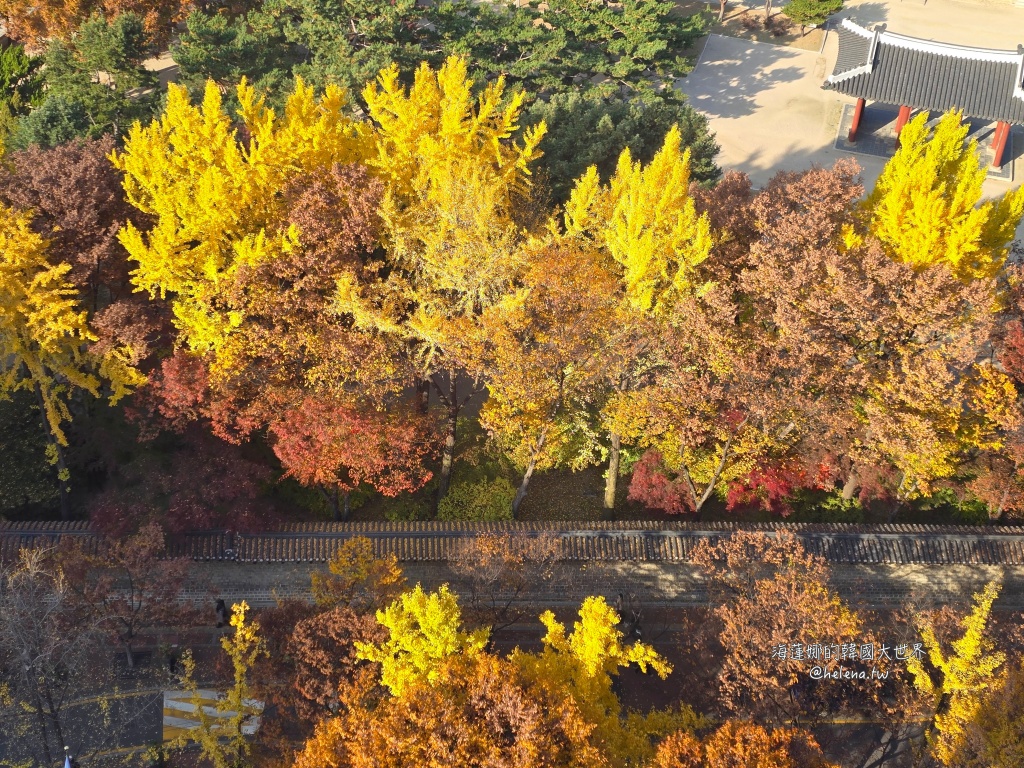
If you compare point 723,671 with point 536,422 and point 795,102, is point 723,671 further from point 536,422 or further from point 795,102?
point 795,102

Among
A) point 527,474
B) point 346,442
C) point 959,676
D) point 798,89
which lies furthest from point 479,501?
point 798,89

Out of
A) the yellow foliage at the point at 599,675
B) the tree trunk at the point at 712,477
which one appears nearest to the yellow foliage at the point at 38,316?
the yellow foliage at the point at 599,675

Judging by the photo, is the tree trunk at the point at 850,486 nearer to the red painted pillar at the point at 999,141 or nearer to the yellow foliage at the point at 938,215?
the yellow foliage at the point at 938,215

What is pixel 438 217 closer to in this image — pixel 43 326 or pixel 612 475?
pixel 612 475

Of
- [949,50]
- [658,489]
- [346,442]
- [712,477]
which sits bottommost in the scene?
[658,489]

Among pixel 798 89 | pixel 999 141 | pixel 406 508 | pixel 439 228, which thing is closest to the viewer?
pixel 439 228

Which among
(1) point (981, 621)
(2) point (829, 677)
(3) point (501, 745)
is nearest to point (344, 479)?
(3) point (501, 745)

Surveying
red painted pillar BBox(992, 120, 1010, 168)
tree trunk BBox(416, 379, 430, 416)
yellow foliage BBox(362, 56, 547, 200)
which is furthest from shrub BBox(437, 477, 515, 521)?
red painted pillar BBox(992, 120, 1010, 168)

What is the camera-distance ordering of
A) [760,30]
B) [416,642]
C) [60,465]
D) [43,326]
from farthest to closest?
[760,30] < [60,465] < [43,326] < [416,642]
